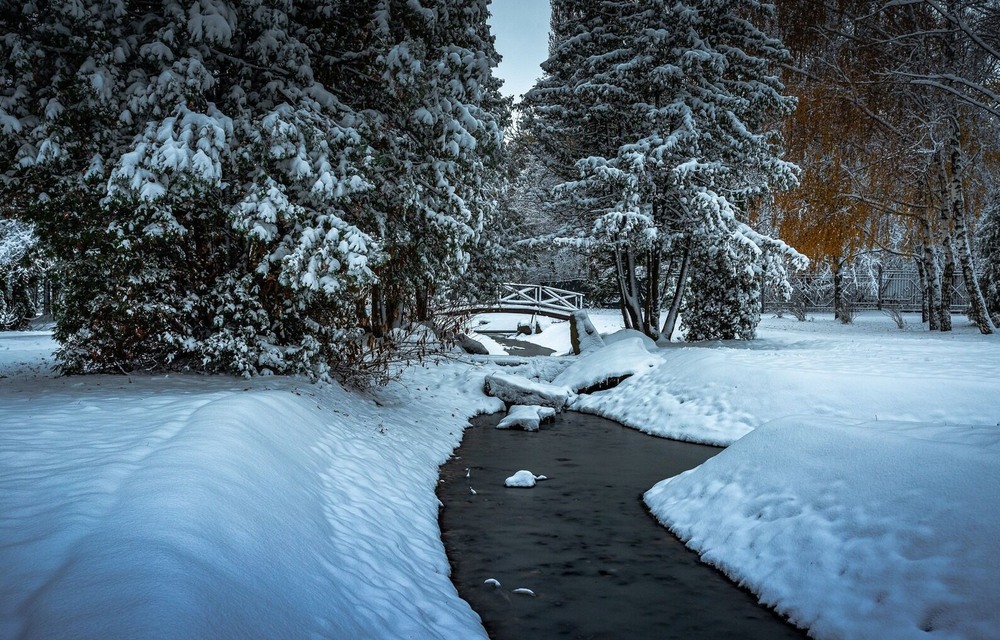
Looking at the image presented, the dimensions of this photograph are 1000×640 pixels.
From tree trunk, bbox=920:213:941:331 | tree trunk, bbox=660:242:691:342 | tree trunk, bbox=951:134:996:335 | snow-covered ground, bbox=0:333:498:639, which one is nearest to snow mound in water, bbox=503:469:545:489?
snow-covered ground, bbox=0:333:498:639

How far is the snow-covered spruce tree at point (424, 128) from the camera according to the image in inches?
295

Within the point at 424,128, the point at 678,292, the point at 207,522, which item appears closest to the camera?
the point at 207,522

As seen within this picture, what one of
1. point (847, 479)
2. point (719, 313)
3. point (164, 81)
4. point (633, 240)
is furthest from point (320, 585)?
point (719, 313)

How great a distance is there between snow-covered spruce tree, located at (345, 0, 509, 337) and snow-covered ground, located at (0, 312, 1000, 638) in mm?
2718

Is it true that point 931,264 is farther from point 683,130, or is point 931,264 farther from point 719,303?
point 683,130

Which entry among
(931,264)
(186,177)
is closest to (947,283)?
(931,264)

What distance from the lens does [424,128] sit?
331 inches

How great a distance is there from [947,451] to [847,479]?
71 cm

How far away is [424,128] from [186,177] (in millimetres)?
3383

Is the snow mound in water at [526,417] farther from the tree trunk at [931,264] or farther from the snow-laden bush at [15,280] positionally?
the snow-laden bush at [15,280]

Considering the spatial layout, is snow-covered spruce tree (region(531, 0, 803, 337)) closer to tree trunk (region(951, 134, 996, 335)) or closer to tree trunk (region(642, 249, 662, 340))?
tree trunk (region(642, 249, 662, 340))

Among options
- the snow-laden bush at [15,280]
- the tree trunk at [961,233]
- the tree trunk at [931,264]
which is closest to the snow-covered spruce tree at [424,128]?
the tree trunk at [961,233]

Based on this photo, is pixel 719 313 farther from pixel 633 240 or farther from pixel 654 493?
pixel 654 493

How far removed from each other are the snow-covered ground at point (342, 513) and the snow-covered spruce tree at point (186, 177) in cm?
78
